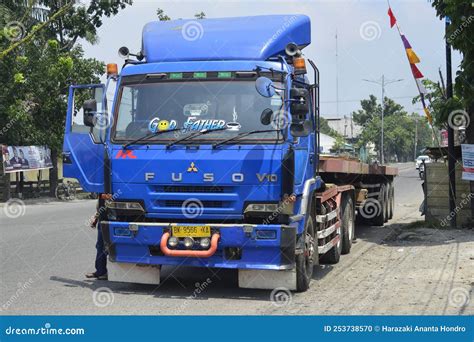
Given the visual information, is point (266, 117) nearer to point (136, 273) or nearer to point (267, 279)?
point (267, 279)

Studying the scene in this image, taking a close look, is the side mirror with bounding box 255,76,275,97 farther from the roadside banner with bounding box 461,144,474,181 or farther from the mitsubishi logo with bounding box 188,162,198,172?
the roadside banner with bounding box 461,144,474,181

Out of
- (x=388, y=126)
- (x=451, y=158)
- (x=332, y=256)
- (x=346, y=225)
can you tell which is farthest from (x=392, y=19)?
(x=388, y=126)

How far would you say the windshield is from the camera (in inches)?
279

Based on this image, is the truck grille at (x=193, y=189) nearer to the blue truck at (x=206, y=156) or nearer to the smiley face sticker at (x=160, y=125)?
the blue truck at (x=206, y=156)

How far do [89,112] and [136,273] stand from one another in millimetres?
1997

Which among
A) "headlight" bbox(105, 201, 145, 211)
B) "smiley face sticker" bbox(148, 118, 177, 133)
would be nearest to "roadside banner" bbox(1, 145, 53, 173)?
"headlight" bbox(105, 201, 145, 211)

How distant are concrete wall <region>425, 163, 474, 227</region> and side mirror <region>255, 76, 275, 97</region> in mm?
8346

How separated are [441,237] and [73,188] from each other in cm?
2119

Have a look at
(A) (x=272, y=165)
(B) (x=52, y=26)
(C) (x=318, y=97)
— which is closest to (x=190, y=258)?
(A) (x=272, y=165)

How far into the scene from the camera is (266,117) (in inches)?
278

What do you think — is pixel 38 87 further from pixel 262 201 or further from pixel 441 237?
pixel 262 201

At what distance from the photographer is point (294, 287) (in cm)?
735

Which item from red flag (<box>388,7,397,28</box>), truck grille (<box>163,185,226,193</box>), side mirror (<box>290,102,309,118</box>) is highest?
red flag (<box>388,7,397,28</box>)

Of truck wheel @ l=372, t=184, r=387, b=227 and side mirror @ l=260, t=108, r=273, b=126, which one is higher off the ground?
side mirror @ l=260, t=108, r=273, b=126
